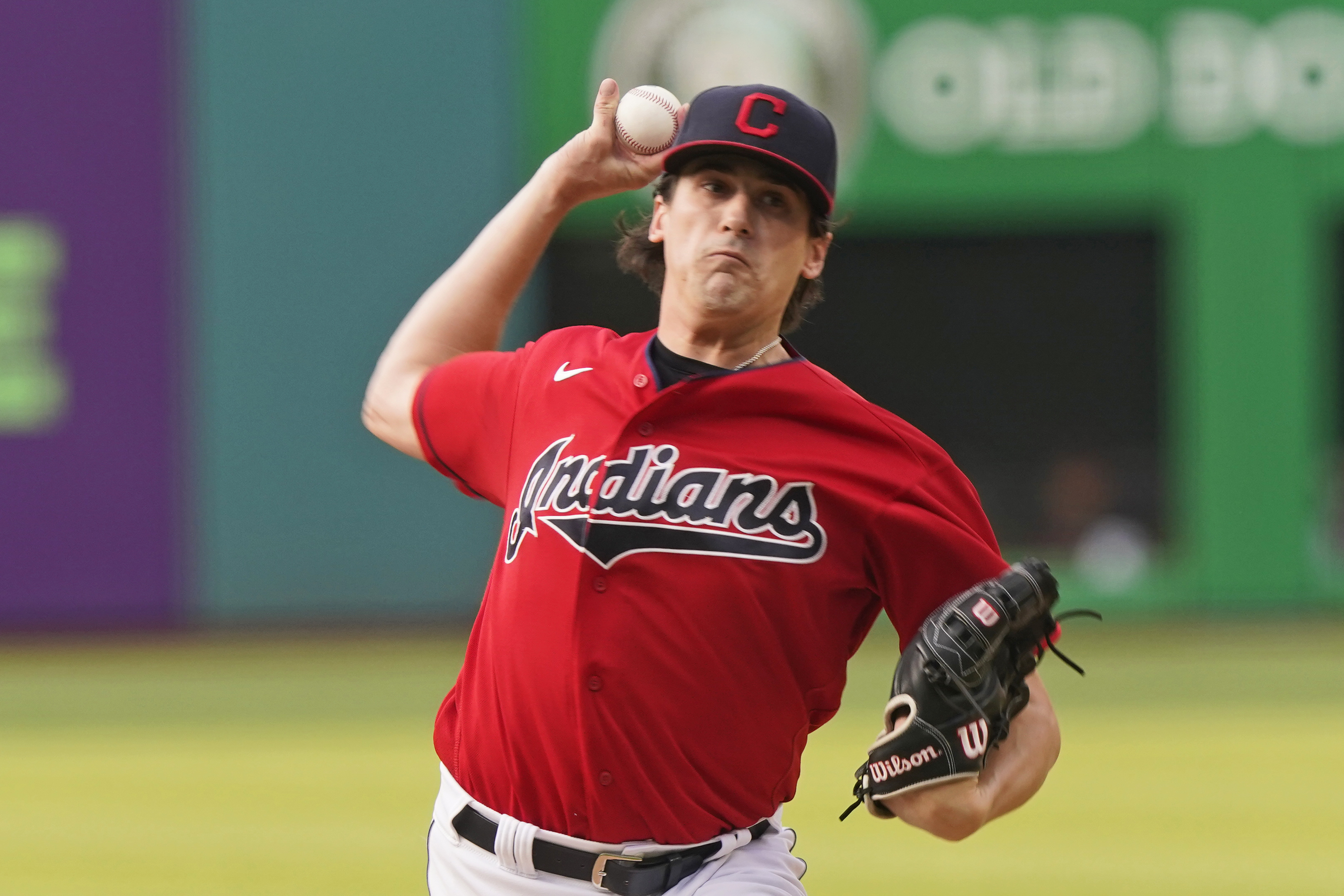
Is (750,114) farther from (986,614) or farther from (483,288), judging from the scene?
(986,614)

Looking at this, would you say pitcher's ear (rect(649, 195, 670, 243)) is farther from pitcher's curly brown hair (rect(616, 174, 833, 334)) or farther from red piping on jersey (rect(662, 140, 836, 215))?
red piping on jersey (rect(662, 140, 836, 215))

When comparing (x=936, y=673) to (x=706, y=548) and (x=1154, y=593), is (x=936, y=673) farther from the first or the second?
(x=1154, y=593)

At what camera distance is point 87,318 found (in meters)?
12.3

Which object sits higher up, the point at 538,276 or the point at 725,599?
the point at 538,276

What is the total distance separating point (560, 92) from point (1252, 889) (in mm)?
8496

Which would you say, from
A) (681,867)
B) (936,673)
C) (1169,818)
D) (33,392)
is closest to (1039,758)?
(936,673)

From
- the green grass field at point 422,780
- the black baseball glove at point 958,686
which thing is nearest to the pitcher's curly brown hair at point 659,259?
→ the black baseball glove at point 958,686

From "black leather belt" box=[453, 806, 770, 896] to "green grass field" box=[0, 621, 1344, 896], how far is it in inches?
122

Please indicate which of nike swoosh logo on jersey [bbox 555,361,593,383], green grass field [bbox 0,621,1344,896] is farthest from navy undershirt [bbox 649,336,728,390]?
green grass field [bbox 0,621,1344,896]

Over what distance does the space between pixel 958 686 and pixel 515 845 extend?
766 mm

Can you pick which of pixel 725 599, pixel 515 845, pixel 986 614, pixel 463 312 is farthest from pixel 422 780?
pixel 986 614

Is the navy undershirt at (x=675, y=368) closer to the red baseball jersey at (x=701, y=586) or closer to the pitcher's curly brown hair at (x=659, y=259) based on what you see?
the red baseball jersey at (x=701, y=586)

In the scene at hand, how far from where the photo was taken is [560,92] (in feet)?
40.9

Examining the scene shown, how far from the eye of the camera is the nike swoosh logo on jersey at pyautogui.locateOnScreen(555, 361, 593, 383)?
2830 mm
